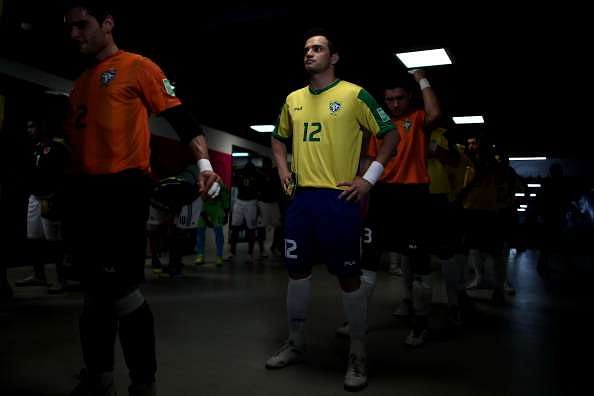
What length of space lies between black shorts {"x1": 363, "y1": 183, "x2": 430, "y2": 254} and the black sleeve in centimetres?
148

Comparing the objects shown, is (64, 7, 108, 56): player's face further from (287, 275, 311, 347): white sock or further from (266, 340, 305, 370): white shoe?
(266, 340, 305, 370): white shoe

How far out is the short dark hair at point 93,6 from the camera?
161 cm

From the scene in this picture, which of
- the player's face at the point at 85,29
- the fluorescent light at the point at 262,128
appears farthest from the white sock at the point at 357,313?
the fluorescent light at the point at 262,128

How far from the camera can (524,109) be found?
999cm

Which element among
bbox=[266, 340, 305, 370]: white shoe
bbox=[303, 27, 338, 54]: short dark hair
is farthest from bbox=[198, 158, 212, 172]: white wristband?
bbox=[266, 340, 305, 370]: white shoe

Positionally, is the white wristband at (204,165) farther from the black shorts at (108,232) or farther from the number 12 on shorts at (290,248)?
the number 12 on shorts at (290,248)

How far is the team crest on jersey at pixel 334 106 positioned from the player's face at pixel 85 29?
41.0 inches

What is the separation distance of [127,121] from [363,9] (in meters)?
4.55

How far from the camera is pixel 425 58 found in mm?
7078

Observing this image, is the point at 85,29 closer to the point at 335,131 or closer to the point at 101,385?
the point at 335,131

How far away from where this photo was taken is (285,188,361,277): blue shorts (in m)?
2.08

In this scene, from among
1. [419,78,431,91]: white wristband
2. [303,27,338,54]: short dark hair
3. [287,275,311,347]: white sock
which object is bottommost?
[287,275,311,347]: white sock

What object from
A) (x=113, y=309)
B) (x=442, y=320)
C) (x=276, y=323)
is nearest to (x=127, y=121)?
(x=113, y=309)

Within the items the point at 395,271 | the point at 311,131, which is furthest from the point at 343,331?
the point at 395,271
